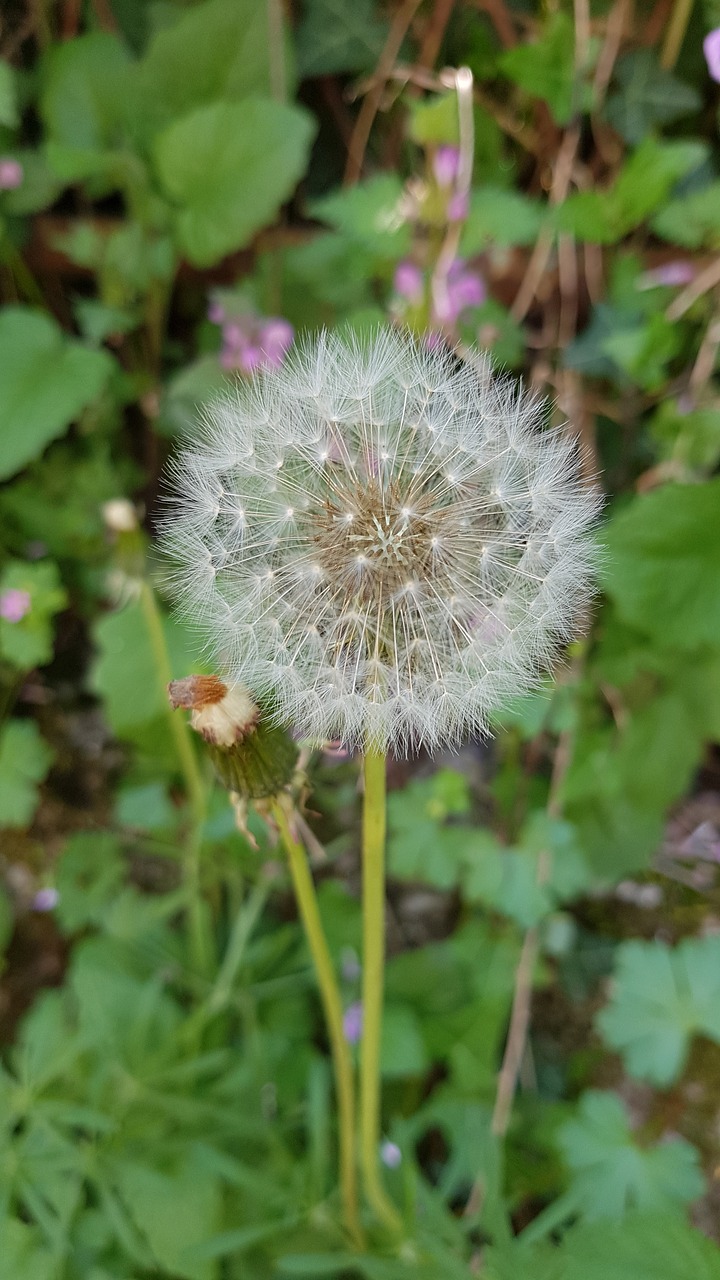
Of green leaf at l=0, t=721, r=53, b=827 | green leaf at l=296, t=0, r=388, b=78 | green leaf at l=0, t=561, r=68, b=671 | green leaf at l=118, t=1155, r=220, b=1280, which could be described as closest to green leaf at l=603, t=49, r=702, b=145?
green leaf at l=296, t=0, r=388, b=78

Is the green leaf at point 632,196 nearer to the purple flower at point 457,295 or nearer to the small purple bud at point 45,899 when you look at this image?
the purple flower at point 457,295

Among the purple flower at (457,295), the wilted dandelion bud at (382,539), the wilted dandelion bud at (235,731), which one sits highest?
the purple flower at (457,295)

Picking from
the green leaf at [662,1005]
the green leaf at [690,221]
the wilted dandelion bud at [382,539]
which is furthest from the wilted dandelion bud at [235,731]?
the green leaf at [690,221]

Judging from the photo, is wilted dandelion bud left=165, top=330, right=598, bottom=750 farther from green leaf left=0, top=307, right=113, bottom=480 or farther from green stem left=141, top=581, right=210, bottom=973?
green leaf left=0, top=307, right=113, bottom=480

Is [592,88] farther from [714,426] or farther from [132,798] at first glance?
[132,798]

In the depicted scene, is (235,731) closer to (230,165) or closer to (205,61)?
(230,165)

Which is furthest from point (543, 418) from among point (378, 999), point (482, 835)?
point (482, 835)

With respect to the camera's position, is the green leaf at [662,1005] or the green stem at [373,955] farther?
the green leaf at [662,1005]
